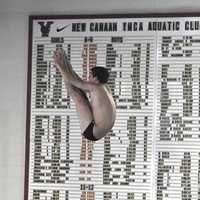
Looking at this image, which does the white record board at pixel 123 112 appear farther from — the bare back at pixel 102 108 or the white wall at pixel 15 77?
the bare back at pixel 102 108

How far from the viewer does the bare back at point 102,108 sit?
1.92m

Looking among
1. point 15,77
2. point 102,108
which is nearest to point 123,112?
point 15,77

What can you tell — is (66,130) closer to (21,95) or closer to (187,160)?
(21,95)

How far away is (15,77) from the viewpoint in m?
2.82

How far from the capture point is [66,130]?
274cm

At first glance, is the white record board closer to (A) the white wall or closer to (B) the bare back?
(A) the white wall

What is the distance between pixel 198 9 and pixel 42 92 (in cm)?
90

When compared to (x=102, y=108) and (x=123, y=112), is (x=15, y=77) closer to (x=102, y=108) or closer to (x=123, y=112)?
(x=123, y=112)

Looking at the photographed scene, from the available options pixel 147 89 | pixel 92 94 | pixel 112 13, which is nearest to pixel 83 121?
pixel 92 94

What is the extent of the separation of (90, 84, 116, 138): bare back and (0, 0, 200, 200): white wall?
3.11ft

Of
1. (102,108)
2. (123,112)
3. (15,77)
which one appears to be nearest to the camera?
(102,108)

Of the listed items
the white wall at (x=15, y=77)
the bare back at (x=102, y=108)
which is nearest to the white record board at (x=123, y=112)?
the white wall at (x=15, y=77)

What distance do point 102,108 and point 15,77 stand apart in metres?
1.03

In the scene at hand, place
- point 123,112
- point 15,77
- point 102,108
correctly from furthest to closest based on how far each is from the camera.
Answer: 1. point 15,77
2. point 123,112
3. point 102,108
